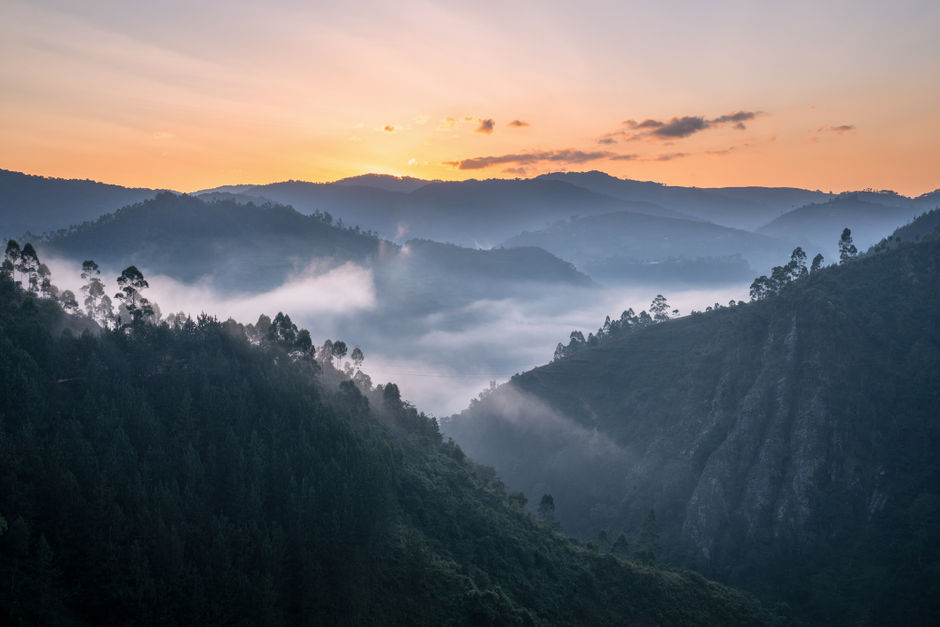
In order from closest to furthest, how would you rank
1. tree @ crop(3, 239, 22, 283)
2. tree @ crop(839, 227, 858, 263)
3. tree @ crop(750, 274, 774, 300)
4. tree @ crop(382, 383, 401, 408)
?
tree @ crop(3, 239, 22, 283)
tree @ crop(382, 383, 401, 408)
tree @ crop(839, 227, 858, 263)
tree @ crop(750, 274, 774, 300)

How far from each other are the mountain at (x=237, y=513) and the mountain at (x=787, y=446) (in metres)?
20.0

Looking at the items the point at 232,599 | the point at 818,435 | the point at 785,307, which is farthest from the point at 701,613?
the point at 785,307

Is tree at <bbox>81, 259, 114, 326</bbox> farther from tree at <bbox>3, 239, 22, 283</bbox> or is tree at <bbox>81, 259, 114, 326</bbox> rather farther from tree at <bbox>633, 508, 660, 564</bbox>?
tree at <bbox>633, 508, 660, 564</bbox>

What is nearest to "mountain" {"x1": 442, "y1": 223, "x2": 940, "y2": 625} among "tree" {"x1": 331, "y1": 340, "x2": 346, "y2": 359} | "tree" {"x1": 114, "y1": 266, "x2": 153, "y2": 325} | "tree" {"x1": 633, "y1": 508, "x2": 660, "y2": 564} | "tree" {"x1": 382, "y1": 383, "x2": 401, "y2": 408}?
"tree" {"x1": 633, "y1": 508, "x2": 660, "y2": 564}

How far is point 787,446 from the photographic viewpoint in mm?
106688

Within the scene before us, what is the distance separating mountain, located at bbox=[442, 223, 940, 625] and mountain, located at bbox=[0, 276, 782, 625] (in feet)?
65.6

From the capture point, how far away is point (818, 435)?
340 ft

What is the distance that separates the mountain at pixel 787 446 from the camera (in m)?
87.1

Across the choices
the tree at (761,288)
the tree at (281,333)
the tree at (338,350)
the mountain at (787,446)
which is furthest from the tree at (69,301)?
the tree at (761,288)

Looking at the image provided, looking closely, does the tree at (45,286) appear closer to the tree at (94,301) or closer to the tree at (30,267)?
the tree at (30,267)

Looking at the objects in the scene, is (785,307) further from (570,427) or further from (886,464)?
(570,427)

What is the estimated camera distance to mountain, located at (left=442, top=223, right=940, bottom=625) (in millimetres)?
87062

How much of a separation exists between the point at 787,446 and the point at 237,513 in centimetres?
9847

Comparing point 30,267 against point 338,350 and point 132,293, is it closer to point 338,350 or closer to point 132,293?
point 132,293
